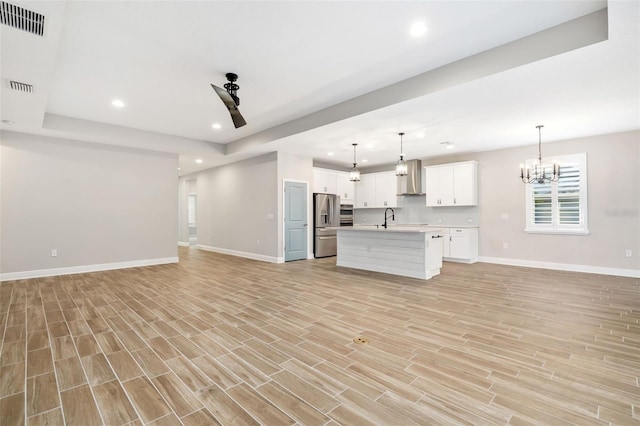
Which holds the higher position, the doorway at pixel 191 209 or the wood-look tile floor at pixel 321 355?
the doorway at pixel 191 209

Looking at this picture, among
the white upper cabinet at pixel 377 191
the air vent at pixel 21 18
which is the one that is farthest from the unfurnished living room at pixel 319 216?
the white upper cabinet at pixel 377 191

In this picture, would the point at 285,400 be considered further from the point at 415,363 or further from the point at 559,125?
the point at 559,125

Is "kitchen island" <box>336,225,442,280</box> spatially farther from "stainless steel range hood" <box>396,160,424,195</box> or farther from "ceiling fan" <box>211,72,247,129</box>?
"ceiling fan" <box>211,72,247,129</box>

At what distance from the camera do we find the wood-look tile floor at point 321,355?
1.75 metres

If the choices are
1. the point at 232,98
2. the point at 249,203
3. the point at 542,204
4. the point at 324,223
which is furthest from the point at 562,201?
the point at 249,203

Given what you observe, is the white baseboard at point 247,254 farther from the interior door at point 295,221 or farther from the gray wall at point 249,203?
the interior door at point 295,221

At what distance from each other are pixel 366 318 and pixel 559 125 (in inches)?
199

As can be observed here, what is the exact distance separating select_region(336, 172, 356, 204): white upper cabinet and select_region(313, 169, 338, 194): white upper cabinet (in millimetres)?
148

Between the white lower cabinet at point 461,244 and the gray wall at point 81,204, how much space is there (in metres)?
6.94

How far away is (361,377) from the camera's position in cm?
211

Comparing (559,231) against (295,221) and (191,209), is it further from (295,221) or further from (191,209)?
(191,209)

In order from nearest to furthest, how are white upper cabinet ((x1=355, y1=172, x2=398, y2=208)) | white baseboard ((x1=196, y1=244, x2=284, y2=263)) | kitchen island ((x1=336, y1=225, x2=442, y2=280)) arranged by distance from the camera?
kitchen island ((x1=336, y1=225, x2=442, y2=280)) < white baseboard ((x1=196, y1=244, x2=284, y2=263)) < white upper cabinet ((x1=355, y1=172, x2=398, y2=208))

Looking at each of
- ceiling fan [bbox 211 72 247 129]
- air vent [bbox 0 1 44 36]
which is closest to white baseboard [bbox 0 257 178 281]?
ceiling fan [bbox 211 72 247 129]

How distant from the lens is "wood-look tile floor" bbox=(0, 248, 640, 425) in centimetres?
175
